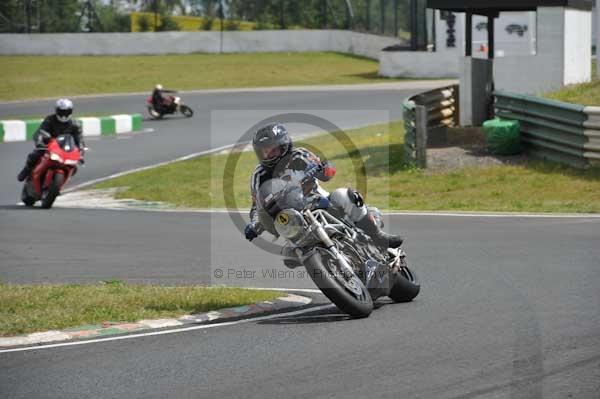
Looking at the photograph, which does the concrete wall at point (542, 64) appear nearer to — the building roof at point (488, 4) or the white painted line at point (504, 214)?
the building roof at point (488, 4)

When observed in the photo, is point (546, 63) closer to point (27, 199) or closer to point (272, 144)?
point (27, 199)

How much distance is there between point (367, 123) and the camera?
94.2 feet

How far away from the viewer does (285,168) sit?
820 cm

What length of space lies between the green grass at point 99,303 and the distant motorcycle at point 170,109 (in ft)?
74.1

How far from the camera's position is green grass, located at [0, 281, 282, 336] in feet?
26.9

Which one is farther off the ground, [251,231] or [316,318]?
[251,231]

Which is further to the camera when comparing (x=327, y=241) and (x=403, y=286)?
(x=403, y=286)

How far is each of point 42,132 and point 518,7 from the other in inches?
387

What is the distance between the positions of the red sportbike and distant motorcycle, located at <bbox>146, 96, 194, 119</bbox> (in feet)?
48.0

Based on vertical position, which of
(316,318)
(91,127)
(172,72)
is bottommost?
(316,318)

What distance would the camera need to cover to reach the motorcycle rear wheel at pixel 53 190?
1711cm

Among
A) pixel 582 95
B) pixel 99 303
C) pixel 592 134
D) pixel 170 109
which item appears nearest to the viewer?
pixel 99 303

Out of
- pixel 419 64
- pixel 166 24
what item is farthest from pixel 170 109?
pixel 166 24

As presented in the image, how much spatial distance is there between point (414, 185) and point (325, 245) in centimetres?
1015
